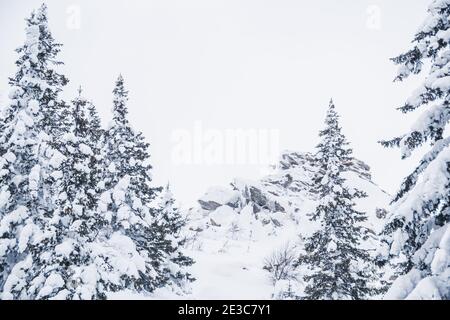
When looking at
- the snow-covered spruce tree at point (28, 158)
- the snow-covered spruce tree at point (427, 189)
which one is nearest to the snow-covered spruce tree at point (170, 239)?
the snow-covered spruce tree at point (28, 158)

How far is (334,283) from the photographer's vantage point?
2017cm

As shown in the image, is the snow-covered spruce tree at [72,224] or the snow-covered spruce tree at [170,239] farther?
the snow-covered spruce tree at [170,239]

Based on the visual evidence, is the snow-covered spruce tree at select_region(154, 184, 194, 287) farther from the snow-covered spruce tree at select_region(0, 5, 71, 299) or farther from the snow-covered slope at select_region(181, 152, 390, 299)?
the snow-covered spruce tree at select_region(0, 5, 71, 299)

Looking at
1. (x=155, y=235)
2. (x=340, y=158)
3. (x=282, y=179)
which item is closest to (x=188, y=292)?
(x=155, y=235)

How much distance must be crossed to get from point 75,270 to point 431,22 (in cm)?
1485

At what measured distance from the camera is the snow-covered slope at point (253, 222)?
169 feet

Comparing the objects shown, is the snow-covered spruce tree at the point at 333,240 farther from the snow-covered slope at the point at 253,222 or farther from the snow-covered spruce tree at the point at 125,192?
the snow-covered slope at the point at 253,222

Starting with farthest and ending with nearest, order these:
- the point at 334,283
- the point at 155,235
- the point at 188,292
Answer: the point at 188,292, the point at 155,235, the point at 334,283

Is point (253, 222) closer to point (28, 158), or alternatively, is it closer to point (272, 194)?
point (272, 194)

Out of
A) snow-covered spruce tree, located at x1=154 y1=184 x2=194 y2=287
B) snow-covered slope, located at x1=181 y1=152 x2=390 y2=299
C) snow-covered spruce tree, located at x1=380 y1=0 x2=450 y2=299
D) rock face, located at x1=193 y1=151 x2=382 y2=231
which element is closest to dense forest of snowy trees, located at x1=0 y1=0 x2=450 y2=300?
snow-covered spruce tree, located at x1=380 y1=0 x2=450 y2=299

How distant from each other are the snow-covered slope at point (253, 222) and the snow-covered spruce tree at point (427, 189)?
1381 inches

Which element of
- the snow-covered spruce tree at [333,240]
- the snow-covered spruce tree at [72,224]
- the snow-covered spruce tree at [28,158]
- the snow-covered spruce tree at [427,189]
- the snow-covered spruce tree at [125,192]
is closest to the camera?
the snow-covered spruce tree at [427,189]

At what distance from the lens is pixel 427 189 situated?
843 cm
